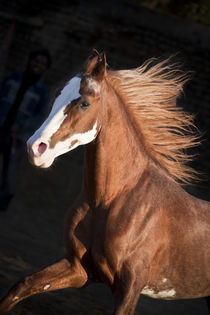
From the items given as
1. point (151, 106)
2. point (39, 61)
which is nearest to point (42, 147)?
point (151, 106)

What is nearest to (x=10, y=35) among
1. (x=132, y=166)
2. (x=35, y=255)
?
(x=35, y=255)

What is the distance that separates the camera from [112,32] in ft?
31.9

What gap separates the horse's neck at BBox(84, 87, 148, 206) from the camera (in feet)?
11.6

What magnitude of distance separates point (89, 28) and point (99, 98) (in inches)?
268

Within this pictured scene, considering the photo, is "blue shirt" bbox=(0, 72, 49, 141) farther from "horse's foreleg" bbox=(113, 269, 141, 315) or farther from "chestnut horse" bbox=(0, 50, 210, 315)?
"horse's foreleg" bbox=(113, 269, 141, 315)

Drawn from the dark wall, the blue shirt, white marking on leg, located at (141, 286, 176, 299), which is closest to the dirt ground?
white marking on leg, located at (141, 286, 176, 299)

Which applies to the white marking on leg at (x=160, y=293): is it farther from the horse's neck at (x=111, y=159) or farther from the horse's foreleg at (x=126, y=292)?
the horse's neck at (x=111, y=159)

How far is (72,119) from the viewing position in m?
3.26

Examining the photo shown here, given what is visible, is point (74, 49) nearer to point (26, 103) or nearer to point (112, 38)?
point (112, 38)

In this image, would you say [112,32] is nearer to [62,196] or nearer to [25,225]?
[62,196]

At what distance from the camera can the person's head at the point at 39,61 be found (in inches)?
281

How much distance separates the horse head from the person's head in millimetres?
3776

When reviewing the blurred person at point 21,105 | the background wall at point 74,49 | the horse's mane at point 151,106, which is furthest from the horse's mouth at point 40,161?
the background wall at point 74,49

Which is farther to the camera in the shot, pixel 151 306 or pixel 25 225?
pixel 25 225
